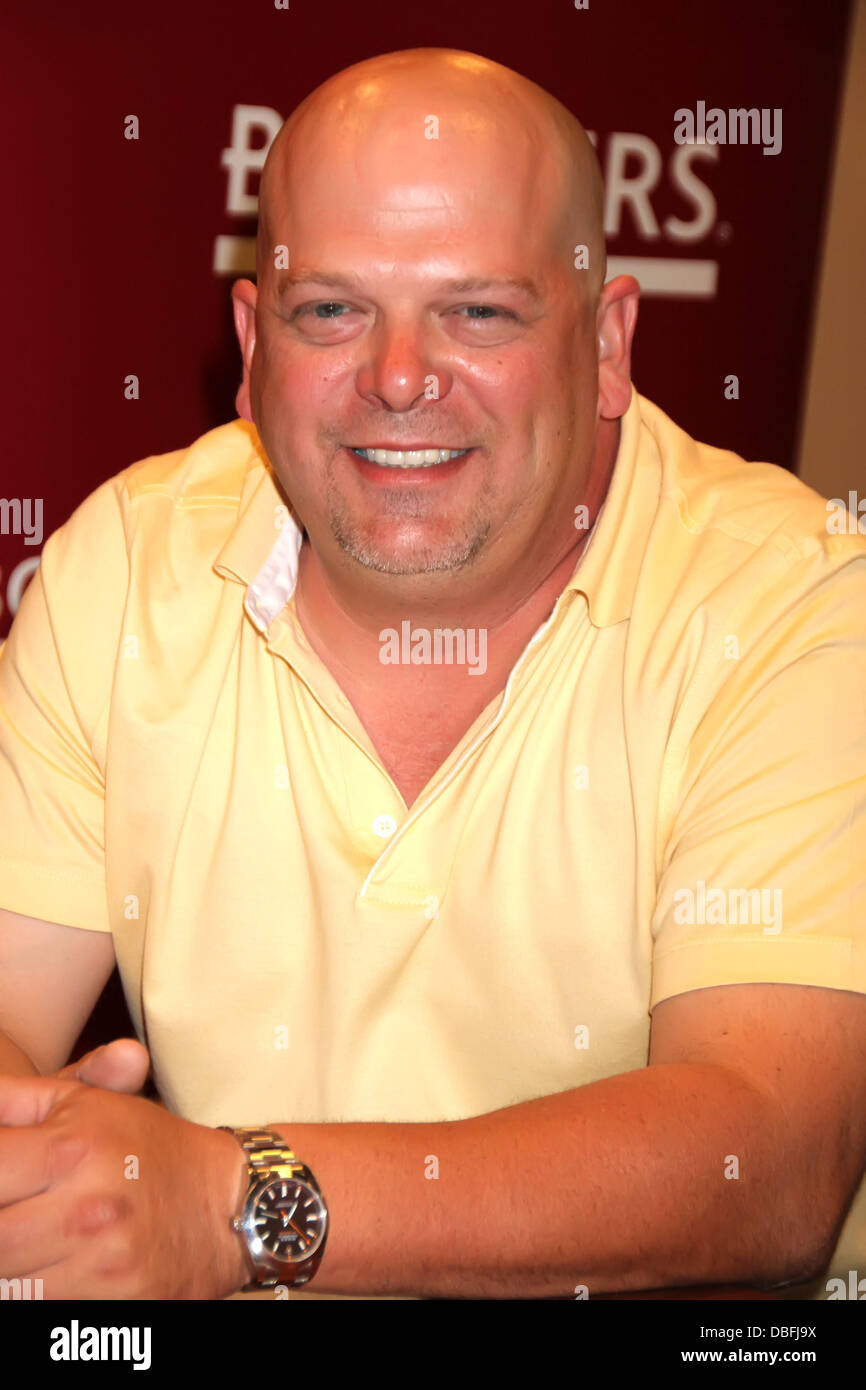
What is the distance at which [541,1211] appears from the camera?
1.13 meters

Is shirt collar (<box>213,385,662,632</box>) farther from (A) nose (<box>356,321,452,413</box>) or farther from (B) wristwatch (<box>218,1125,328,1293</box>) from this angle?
(B) wristwatch (<box>218,1125,328,1293</box>)

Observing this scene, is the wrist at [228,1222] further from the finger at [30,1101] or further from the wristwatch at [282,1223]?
the finger at [30,1101]

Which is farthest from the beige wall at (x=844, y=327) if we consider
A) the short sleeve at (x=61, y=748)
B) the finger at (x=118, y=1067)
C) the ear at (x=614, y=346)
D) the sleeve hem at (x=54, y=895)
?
the finger at (x=118, y=1067)

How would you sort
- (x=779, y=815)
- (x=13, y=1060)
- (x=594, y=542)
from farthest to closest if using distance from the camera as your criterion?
(x=594, y=542)
(x=13, y=1060)
(x=779, y=815)

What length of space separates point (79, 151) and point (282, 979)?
5.23 feet

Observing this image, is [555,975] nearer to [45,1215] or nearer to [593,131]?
[45,1215]

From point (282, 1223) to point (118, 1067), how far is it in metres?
0.20

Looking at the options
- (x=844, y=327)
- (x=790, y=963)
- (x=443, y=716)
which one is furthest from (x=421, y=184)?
(x=844, y=327)

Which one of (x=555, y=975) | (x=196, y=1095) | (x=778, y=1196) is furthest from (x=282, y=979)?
(x=778, y=1196)

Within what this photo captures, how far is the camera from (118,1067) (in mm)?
1210

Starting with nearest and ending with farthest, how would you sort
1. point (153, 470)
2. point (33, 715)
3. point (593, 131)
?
point (33, 715) < point (153, 470) < point (593, 131)

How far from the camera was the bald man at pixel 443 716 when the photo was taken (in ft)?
4.40

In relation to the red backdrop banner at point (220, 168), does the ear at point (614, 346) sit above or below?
below

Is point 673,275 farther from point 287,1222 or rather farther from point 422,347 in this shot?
point 287,1222
